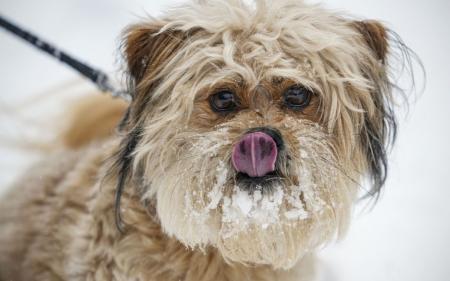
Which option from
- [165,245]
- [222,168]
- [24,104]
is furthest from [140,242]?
[24,104]

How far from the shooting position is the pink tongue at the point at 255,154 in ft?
6.27

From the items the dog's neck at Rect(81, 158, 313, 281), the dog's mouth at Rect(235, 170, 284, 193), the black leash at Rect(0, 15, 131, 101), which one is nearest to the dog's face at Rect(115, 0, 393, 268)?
the dog's mouth at Rect(235, 170, 284, 193)

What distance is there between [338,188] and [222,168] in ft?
1.58

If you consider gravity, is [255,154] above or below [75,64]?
above

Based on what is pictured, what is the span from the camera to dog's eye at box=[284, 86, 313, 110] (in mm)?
2127

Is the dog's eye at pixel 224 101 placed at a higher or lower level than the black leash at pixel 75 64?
higher

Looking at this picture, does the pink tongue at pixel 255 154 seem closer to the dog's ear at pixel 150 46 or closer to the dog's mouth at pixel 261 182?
the dog's mouth at pixel 261 182

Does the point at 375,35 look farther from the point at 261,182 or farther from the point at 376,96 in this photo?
the point at 261,182

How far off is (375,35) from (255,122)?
2.32 feet

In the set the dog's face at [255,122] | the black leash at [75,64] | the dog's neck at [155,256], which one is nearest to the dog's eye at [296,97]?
the dog's face at [255,122]

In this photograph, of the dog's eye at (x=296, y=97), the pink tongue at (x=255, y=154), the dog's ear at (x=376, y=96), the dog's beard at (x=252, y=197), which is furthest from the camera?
the dog's ear at (x=376, y=96)

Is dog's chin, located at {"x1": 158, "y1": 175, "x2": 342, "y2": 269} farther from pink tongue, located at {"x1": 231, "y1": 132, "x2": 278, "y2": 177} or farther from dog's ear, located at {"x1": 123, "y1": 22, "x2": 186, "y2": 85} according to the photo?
dog's ear, located at {"x1": 123, "y1": 22, "x2": 186, "y2": 85}

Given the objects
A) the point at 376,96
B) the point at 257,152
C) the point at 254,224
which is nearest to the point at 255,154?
the point at 257,152

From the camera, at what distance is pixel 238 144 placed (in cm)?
195
